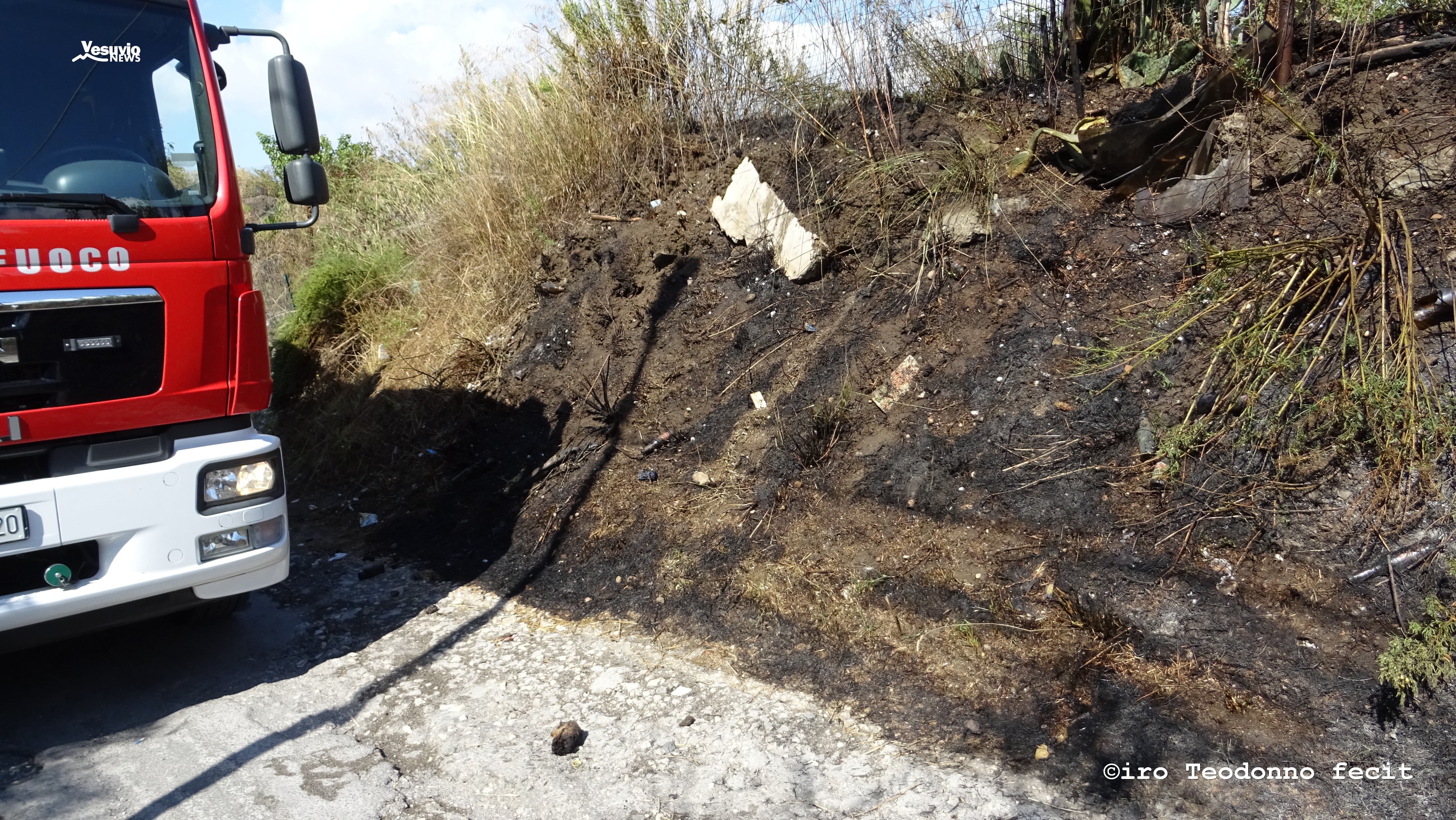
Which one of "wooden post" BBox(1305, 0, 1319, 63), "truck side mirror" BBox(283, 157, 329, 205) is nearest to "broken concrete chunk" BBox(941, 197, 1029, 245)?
"wooden post" BBox(1305, 0, 1319, 63)

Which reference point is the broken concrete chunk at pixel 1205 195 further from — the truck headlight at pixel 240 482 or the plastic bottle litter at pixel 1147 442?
the truck headlight at pixel 240 482

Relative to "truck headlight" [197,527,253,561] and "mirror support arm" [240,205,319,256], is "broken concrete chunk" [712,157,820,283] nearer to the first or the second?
"mirror support arm" [240,205,319,256]

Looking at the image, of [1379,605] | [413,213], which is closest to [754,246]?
[1379,605]

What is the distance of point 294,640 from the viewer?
4.15m

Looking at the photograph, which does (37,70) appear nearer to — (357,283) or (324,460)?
(324,460)

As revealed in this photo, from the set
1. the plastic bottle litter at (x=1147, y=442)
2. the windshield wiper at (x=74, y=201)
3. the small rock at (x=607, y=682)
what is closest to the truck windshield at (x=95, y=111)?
the windshield wiper at (x=74, y=201)

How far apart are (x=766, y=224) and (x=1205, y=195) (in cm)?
272

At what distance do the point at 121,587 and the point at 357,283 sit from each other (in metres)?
6.30

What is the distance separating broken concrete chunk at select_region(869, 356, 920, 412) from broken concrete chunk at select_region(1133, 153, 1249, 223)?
1468mm

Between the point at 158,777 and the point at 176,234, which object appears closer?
the point at 158,777

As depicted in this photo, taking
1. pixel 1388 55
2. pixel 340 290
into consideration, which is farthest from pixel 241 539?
pixel 340 290

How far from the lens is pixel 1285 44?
4.58 meters

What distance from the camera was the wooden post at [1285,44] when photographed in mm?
4535

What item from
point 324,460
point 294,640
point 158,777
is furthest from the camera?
point 324,460
